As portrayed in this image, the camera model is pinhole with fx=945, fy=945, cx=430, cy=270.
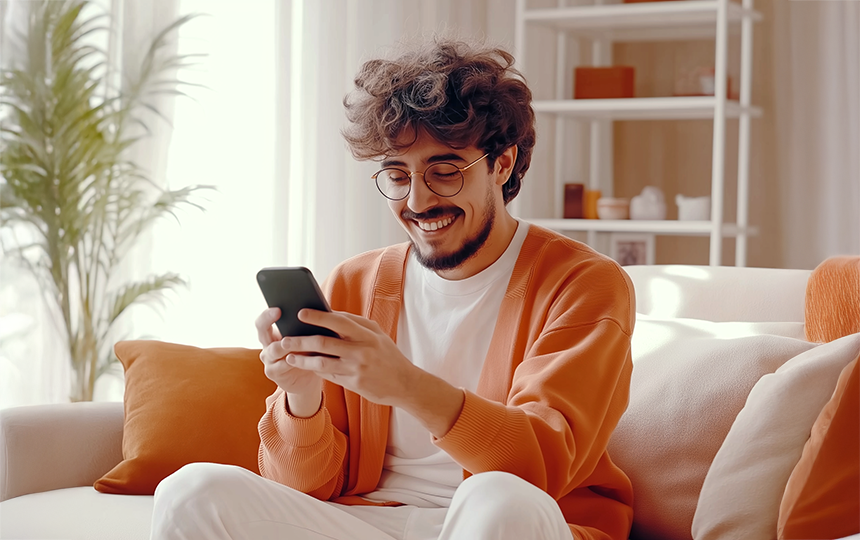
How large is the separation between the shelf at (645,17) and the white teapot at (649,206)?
0.66 meters

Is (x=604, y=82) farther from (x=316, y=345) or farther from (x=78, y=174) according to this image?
(x=316, y=345)

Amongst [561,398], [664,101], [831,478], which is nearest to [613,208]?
[664,101]

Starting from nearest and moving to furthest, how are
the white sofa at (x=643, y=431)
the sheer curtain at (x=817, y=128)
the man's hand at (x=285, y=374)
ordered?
the man's hand at (x=285, y=374)
the white sofa at (x=643, y=431)
the sheer curtain at (x=817, y=128)

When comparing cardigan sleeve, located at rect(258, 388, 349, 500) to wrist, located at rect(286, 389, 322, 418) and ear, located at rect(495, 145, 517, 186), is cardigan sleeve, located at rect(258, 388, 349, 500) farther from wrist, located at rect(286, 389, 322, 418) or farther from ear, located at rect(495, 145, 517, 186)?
ear, located at rect(495, 145, 517, 186)

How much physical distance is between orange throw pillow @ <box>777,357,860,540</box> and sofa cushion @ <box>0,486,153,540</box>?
3.69ft

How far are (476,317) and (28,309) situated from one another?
59.8 inches

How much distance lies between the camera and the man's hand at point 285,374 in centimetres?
138

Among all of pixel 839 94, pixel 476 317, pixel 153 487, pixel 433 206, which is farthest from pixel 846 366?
pixel 839 94

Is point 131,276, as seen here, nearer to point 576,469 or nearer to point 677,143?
point 576,469

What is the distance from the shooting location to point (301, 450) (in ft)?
5.24

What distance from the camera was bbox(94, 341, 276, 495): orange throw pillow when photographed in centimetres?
199

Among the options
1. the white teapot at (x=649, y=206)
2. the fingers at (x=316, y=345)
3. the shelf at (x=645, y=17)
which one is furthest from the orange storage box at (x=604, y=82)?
the fingers at (x=316, y=345)

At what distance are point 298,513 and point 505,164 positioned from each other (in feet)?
2.42

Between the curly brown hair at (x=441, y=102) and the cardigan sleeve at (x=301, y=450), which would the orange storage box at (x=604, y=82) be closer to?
the curly brown hair at (x=441, y=102)
